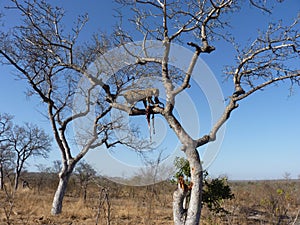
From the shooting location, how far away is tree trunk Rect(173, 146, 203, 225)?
4705 mm

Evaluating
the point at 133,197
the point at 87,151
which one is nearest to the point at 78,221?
the point at 87,151

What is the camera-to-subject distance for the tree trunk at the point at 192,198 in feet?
15.4

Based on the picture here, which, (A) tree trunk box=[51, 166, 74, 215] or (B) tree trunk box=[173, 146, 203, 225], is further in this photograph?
(A) tree trunk box=[51, 166, 74, 215]

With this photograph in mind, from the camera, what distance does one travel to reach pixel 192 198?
15.6ft

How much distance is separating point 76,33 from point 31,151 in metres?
19.9

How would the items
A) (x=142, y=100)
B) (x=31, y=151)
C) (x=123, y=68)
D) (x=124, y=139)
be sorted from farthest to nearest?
1. (x=31, y=151)
2. (x=124, y=139)
3. (x=123, y=68)
4. (x=142, y=100)

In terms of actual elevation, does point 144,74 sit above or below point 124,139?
above

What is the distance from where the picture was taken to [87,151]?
1041cm

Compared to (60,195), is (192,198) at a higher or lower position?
higher

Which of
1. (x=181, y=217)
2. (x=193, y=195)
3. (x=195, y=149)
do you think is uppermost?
(x=195, y=149)

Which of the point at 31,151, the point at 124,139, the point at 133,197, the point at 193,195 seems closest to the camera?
the point at 193,195

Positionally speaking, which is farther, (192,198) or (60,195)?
(60,195)

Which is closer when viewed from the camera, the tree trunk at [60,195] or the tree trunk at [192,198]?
the tree trunk at [192,198]

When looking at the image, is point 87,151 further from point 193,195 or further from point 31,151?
point 31,151
